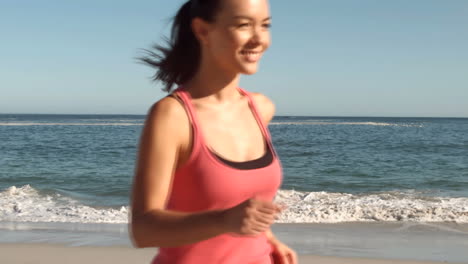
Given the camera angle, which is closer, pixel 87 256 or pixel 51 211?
pixel 87 256

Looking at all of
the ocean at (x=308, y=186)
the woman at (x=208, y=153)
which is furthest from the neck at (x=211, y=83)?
the ocean at (x=308, y=186)

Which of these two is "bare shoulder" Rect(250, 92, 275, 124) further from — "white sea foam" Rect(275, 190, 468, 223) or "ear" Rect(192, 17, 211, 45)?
"white sea foam" Rect(275, 190, 468, 223)

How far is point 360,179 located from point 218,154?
50.1ft

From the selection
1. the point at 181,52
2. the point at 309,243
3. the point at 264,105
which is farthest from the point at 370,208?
the point at 181,52

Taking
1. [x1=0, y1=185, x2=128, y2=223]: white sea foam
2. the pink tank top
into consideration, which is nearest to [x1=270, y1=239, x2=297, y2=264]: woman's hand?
the pink tank top

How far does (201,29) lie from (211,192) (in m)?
0.42

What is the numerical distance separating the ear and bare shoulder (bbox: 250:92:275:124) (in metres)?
0.31

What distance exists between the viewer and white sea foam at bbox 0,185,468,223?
363 inches

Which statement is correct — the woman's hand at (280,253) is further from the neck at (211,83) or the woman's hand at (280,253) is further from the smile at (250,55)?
the smile at (250,55)

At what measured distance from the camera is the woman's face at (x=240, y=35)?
1.33 meters

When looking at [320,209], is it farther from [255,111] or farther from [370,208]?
[255,111]

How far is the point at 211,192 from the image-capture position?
1287mm

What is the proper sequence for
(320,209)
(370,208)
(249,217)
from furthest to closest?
(370,208)
(320,209)
(249,217)

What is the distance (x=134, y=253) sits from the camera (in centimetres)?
634
